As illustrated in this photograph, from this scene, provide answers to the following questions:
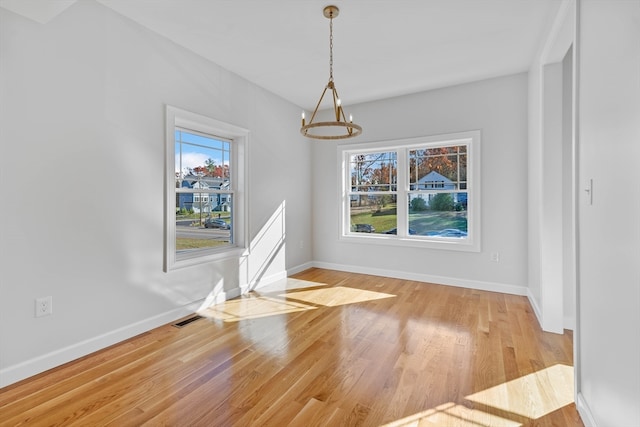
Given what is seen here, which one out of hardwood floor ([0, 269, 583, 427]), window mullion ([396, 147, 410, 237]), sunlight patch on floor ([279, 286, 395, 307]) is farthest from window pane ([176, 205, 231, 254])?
window mullion ([396, 147, 410, 237])

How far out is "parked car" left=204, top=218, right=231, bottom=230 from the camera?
3.72 metres

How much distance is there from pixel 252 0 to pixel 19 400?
321cm

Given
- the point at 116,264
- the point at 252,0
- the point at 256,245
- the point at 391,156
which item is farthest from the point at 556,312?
the point at 116,264

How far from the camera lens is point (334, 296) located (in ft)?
12.6

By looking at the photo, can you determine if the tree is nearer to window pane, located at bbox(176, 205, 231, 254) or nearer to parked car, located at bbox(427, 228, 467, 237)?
parked car, located at bbox(427, 228, 467, 237)

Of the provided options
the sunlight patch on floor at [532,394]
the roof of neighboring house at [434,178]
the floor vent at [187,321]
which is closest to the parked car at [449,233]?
the roof of neighboring house at [434,178]

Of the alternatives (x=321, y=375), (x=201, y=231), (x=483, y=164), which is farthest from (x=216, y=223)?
(x=483, y=164)

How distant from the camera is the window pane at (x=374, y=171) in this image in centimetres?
484

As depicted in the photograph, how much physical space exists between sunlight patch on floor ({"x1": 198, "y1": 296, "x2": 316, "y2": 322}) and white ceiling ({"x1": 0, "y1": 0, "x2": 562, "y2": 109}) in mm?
2825

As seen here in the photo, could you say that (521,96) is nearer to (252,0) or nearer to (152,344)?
(252,0)

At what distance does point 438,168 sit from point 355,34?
2345 millimetres

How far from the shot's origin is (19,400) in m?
1.86

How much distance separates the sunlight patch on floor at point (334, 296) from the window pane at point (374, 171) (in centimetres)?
179

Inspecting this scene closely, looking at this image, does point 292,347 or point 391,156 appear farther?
point 391,156
